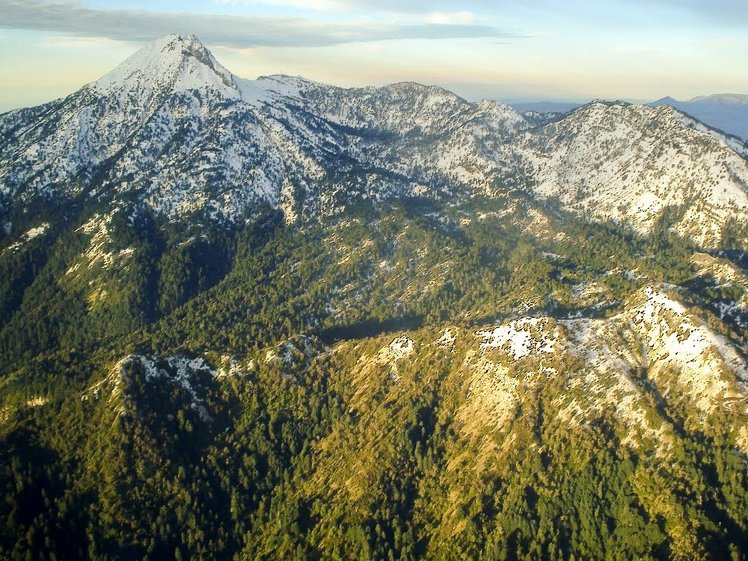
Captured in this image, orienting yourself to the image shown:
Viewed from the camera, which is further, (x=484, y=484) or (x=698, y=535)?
(x=484, y=484)

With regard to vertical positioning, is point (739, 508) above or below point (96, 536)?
above

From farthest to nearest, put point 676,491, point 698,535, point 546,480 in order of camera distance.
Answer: point 546,480, point 676,491, point 698,535

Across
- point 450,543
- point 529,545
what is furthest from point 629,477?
point 450,543

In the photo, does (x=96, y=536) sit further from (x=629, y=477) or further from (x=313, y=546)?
(x=629, y=477)

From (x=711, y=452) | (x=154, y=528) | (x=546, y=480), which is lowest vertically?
(x=154, y=528)

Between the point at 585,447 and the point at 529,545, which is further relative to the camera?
the point at 585,447

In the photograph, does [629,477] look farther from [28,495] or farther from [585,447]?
[28,495]

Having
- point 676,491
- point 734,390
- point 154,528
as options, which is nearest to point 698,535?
point 676,491

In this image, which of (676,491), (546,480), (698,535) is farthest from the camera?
(546,480)

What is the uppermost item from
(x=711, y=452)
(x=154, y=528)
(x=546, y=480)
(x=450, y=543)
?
(x=711, y=452)
